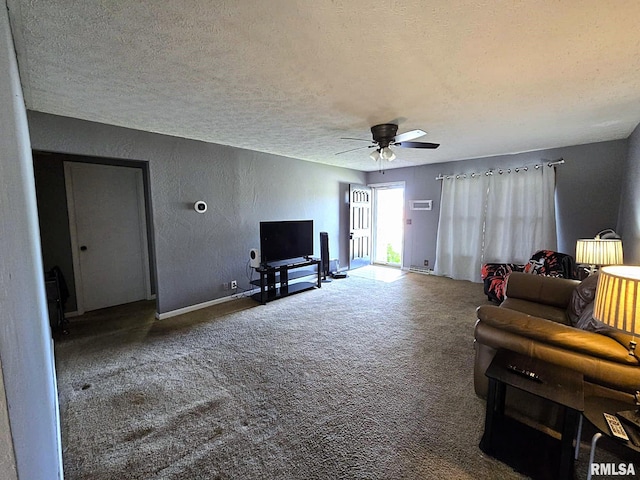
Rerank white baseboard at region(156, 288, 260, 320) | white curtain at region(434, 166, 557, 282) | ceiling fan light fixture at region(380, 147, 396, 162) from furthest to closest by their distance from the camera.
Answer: white curtain at region(434, 166, 557, 282) < white baseboard at region(156, 288, 260, 320) < ceiling fan light fixture at region(380, 147, 396, 162)

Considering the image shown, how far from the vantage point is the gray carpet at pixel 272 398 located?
159 centimetres

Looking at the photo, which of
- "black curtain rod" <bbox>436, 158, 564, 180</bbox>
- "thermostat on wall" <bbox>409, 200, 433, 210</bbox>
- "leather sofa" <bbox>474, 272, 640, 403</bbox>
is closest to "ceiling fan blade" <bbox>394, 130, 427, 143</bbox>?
"leather sofa" <bbox>474, 272, 640, 403</bbox>

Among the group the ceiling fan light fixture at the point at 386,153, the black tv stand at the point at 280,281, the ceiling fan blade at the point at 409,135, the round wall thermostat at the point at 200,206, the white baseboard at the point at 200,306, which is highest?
the ceiling fan blade at the point at 409,135

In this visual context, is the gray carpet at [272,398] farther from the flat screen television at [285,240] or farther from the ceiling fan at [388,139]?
the ceiling fan at [388,139]

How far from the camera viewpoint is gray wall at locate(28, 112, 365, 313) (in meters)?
3.04

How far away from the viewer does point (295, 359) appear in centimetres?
265

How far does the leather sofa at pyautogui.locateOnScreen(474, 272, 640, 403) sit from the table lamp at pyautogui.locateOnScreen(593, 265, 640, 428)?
10 centimetres

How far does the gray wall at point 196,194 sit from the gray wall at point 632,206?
4.46 metres

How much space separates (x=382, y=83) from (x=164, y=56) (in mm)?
1508

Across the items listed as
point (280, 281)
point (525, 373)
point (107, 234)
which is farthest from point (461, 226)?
point (107, 234)

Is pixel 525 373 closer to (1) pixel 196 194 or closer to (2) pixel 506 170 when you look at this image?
(1) pixel 196 194

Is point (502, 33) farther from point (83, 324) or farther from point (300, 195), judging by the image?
point (83, 324)

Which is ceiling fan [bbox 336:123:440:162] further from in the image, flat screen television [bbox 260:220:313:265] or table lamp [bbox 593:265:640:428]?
flat screen television [bbox 260:220:313:265]

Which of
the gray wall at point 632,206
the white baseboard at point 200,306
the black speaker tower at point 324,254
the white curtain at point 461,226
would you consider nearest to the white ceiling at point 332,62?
the gray wall at point 632,206
